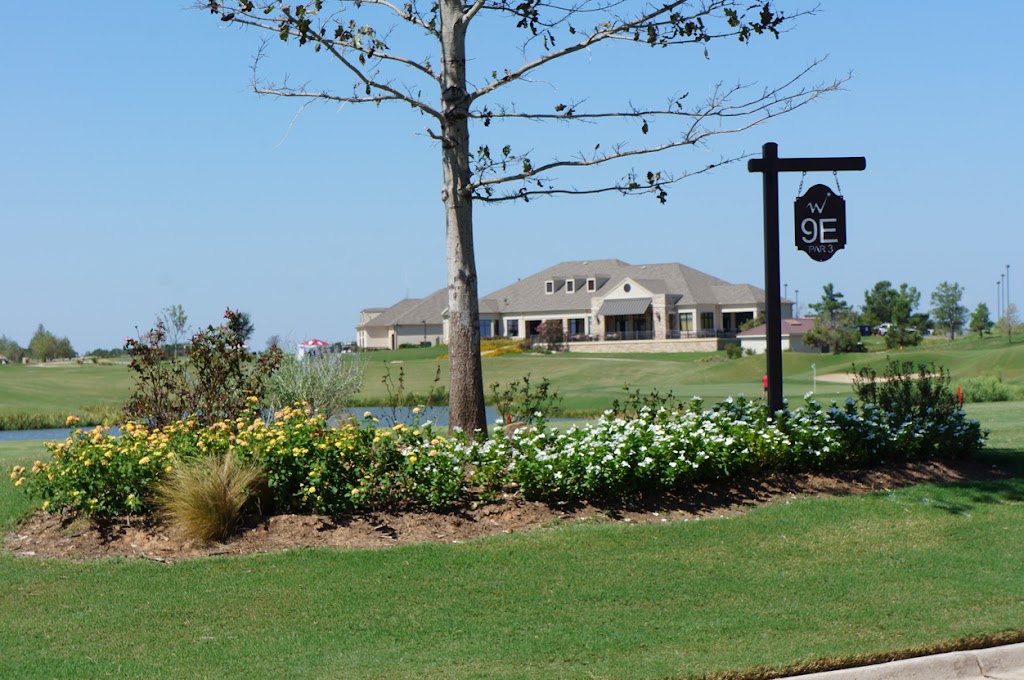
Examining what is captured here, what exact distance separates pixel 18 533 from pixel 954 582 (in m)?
7.25

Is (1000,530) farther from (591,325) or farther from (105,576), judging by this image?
(591,325)

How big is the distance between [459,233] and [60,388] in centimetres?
3278

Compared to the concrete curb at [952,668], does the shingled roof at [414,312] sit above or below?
above

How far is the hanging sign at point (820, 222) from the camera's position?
37.0 feet

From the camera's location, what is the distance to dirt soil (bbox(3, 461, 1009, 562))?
818 cm

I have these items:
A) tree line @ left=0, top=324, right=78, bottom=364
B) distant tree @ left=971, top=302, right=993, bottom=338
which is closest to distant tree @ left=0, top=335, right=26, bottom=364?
tree line @ left=0, top=324, right=78, bottom=364

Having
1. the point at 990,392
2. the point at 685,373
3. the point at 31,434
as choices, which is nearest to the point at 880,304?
the point at 685,373

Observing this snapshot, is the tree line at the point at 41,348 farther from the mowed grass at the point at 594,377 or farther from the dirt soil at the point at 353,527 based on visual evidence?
the dirt soil at the point at 353,527

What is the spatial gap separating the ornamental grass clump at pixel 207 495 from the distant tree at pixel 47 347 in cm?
5702

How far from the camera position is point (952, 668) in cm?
605

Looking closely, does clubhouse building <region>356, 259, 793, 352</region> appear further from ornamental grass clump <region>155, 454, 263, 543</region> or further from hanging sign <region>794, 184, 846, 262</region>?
ornamental grass clump <region>155, 454, 263, 543</region>

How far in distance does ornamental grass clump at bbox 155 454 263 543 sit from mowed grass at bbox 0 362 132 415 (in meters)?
21.6

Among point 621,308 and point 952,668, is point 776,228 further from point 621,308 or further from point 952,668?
point 621,308

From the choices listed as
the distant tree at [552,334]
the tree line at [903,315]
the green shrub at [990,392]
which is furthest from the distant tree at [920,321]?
the green shrub at [990,392]
